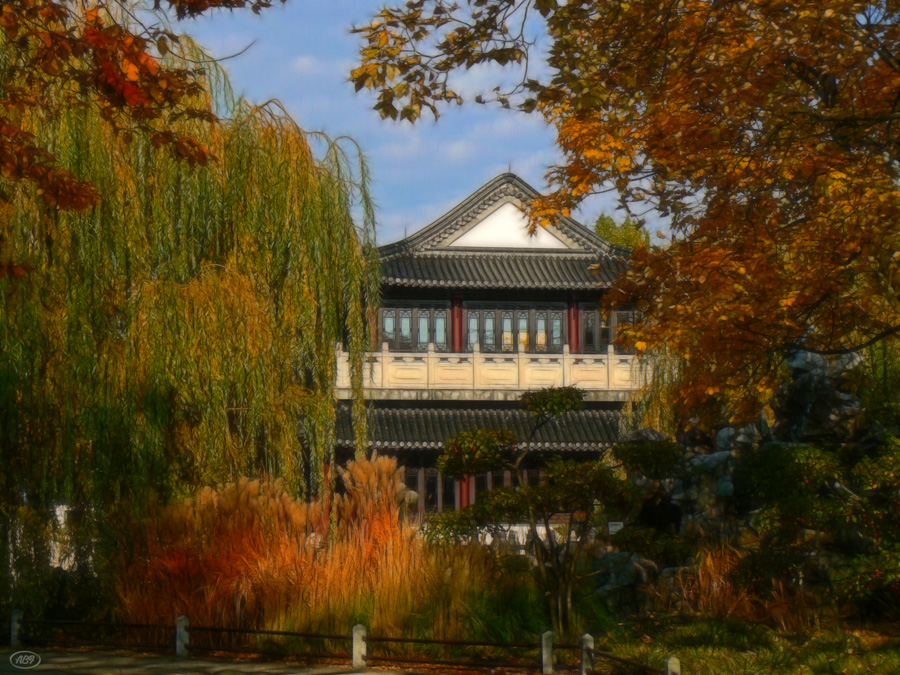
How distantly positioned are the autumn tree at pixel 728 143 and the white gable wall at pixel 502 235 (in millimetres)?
16445

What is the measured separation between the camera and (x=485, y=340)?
2675cm

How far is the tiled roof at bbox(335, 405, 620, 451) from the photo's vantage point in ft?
81.0

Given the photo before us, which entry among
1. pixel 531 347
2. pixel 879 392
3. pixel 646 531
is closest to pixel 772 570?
pixel 646 531

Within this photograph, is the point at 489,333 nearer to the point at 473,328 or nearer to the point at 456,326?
the point at 473,328

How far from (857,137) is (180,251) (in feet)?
23.3

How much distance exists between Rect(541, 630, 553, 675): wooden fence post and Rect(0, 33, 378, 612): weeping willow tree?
4.37 metres

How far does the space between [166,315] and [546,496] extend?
432 centimetres

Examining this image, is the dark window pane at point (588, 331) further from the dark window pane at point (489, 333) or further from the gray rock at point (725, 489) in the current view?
the gray rock at point (725, 489)

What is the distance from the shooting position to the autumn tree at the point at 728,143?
25.4 feet

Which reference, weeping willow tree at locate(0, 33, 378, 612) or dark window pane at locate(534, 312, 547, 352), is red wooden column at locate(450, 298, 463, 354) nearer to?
dark window pane at locate(534, 312, 547, 352)

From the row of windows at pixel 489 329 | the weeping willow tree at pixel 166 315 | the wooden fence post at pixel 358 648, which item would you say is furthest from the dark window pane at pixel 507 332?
the wooden fence post at pixel 358 648

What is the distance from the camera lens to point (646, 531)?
33.4ft

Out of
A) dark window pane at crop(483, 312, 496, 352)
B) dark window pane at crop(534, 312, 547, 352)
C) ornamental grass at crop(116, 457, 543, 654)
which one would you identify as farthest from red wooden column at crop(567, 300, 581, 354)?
ornamental grass at crop(116, 457, 543, 654)

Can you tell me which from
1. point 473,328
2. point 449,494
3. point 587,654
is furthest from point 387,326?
point 587,654
